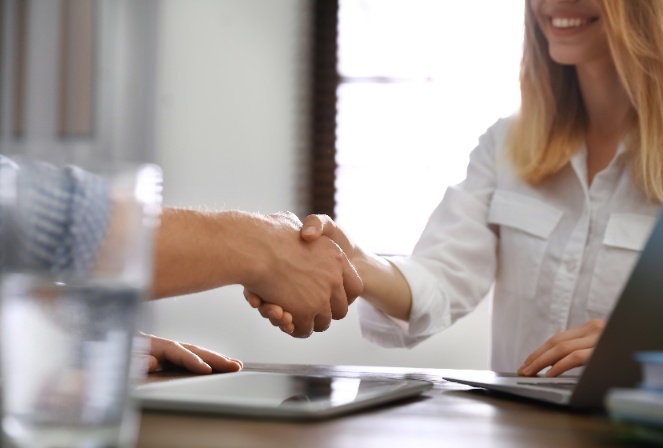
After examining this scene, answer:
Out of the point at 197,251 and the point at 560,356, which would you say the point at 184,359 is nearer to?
the point at 197,251

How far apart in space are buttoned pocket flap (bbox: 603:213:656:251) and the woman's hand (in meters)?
0.85

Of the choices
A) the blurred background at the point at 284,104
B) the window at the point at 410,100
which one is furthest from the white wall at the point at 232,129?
the window at the point at 410,100

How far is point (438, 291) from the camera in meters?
1.63

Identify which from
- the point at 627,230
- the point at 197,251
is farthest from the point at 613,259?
the point at 197,251

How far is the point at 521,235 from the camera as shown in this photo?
5.46 ft

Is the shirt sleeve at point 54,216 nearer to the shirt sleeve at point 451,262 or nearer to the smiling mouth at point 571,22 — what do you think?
the shirt sleeve at point 451,262

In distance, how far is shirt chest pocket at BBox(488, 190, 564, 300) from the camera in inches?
64.4

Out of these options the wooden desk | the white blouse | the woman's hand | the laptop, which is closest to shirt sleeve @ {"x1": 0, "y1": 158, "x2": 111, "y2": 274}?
the wooden desk

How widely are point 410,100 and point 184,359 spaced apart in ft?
7.96

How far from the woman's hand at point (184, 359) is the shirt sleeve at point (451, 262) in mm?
681

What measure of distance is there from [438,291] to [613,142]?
0.45m

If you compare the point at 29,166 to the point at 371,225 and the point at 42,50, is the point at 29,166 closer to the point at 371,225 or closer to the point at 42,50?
the point at 371,225

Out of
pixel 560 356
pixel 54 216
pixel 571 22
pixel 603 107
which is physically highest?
pixel 571 22

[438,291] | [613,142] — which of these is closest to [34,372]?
[438,291]
